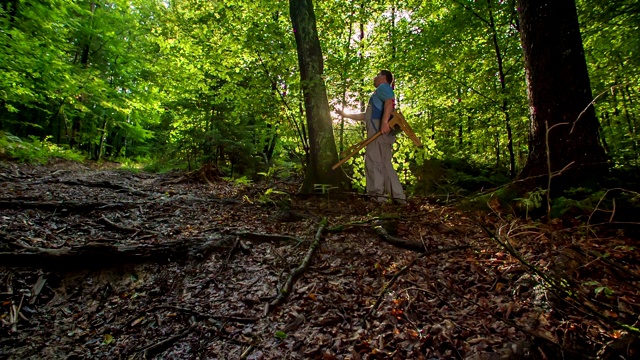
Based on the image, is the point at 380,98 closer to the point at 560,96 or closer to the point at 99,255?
the point at 560,96

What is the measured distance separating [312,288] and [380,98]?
3.86 m

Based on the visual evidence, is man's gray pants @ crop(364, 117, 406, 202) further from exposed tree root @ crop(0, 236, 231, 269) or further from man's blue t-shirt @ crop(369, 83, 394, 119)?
exposed tree root @ crop(0, 236, 231, 269)

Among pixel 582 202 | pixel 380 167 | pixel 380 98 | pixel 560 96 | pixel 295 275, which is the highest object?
pixel 380 98

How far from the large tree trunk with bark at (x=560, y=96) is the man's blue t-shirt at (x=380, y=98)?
2.16 meters

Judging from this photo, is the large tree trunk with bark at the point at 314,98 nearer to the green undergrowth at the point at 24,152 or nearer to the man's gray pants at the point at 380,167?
the man's gray pants at the point at 380,167

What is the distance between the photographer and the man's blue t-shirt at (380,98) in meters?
5.36

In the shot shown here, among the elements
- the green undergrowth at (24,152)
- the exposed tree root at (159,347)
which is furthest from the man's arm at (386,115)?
the green undergrowth at (24,152)

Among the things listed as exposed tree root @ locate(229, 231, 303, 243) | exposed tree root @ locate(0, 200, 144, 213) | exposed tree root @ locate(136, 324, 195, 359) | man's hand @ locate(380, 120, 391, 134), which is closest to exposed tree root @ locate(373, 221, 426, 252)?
exposed tree root @ locate(229, 231, 303, 243)

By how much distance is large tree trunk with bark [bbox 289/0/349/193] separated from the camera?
5934 millimetres

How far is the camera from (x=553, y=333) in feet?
6.36

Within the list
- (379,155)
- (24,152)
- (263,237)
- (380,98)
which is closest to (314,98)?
(380,98)

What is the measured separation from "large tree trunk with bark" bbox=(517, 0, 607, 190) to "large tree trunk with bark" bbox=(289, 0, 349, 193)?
3478 millimetres

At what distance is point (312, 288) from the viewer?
3021mm

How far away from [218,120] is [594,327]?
10.8m
